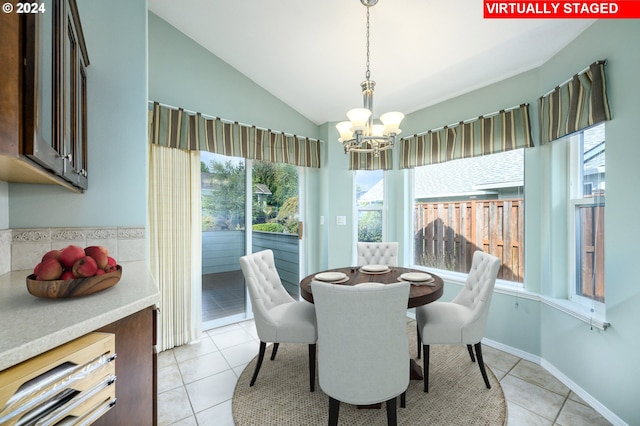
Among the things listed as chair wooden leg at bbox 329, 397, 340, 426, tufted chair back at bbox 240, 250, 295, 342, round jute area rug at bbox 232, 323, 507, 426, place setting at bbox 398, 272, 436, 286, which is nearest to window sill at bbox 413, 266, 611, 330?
round jute area rug at bbox 232, 323, 507, 426

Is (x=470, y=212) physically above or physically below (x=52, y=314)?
above

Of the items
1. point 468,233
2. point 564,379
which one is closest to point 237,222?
point 468,233

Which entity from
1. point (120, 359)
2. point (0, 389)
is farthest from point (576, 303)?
point (0, 389)

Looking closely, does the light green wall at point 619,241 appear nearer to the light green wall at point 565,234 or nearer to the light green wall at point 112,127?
the light green wall at point 565,234

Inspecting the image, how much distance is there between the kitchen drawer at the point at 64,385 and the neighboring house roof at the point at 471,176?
11.0 feet

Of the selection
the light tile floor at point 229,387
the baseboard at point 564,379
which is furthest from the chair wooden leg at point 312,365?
the baseboard at point 564,379

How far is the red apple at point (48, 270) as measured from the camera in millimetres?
939

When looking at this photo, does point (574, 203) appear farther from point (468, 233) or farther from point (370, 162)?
point (370, 162)

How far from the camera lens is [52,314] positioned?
84cm

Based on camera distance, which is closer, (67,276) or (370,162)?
(67,276)

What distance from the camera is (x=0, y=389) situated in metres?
0.57

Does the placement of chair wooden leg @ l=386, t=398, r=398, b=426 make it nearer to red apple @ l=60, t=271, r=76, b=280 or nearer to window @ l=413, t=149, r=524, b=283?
red apple @ l=60, t=271, r=76, b=280

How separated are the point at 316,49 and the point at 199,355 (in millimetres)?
3186

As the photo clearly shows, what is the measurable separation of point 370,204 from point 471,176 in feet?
4.36
